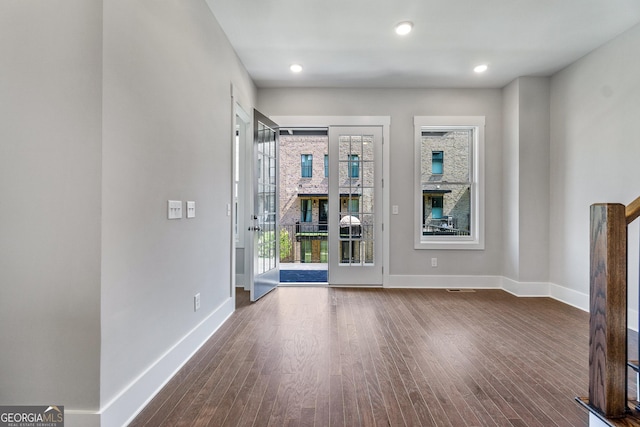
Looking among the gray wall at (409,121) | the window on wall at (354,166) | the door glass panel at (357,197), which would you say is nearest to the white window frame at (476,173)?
the gray wall at (409,121)

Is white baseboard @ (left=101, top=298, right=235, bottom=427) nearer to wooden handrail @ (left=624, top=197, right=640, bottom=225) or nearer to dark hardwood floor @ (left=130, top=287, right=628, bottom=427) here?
dark hardwood floor @ (left=130, top=287, right=628, bottom=427)

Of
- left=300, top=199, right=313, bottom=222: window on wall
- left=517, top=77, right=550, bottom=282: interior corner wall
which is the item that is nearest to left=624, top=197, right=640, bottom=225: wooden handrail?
left=517, top=77, right=550, bottom=282: interior corner wall

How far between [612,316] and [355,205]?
3.34 m

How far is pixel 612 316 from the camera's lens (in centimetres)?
137

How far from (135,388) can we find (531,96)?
16.8 ft

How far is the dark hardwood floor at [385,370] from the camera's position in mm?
1722

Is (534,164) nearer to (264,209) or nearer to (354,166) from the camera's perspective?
(354,166)

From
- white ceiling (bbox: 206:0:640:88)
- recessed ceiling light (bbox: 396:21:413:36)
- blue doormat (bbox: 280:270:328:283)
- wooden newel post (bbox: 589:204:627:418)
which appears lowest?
blue doormat (bbox: 280:270:328:283)

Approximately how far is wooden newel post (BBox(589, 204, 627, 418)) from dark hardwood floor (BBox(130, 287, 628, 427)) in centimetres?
42

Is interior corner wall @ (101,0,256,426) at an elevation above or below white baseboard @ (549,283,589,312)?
above

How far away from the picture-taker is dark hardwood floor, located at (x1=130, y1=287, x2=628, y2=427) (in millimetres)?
1722

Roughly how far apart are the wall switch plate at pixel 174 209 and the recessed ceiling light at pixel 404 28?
2.54 metres

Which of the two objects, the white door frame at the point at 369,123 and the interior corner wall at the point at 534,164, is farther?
the white door frame at the point at 369,123

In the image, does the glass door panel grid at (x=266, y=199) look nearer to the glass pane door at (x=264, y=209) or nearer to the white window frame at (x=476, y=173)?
the glass pane door at (x=264, y=209)
